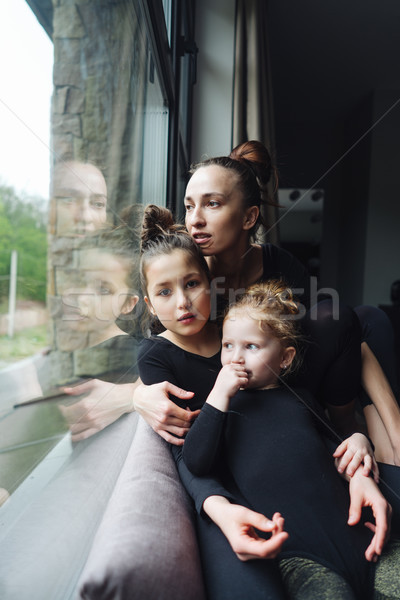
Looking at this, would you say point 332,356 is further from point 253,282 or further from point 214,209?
point 214,209

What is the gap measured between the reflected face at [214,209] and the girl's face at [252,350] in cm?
28

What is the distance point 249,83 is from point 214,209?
1.32 meters

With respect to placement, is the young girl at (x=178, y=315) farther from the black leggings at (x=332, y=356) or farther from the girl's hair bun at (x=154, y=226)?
the black leggings at (x=332, y=356)

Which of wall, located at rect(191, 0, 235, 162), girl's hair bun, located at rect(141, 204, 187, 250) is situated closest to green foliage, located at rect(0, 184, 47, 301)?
girl's hair bun, located at rect(141, 204, 187, 250)

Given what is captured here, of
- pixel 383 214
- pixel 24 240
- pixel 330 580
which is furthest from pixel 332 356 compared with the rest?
pixel 383 214

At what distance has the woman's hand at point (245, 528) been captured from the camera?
1.89ft

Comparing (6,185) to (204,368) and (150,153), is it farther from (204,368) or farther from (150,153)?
(150,153)

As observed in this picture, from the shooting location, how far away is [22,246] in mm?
552

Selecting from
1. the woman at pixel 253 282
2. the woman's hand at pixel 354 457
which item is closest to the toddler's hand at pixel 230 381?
the woman at pixel 253 282

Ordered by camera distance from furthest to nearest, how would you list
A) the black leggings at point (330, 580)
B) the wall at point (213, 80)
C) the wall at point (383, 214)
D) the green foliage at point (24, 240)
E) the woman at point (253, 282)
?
the wall at point (383, 214) → the wall at point (213, 80) → the woman at point (253, 282) → the black leggings at point (330, 580) → the green foliage at point (24, 240)

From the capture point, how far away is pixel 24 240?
560mm

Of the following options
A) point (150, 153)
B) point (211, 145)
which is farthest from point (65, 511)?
point (211, 145)

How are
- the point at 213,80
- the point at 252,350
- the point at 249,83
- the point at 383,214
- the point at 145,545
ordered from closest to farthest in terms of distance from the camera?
the point at 145,545 → the point at 252,350 → the point at 249,83 → the point at 213,80 → the point at 383,214

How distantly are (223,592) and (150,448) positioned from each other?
0.96 ft
